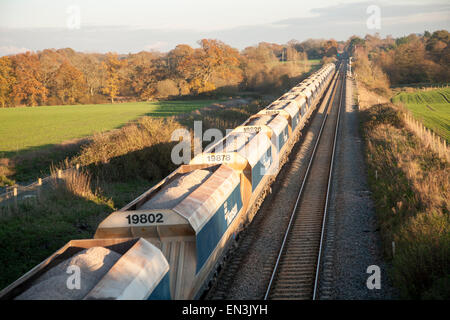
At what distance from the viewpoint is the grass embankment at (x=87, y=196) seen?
42.5ft

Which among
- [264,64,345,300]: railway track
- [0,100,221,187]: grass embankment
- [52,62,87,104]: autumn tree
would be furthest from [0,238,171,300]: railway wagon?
[52,62,87,104]: autumn tree

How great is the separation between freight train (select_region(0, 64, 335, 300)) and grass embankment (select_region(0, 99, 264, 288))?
4.82 m

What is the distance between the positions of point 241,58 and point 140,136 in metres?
63.1

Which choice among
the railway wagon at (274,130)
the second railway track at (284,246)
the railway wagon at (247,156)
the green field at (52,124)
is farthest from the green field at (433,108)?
the green field at (52,124)

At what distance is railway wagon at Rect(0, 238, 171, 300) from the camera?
5918 millimetres

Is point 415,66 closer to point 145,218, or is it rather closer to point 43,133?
point 43,133

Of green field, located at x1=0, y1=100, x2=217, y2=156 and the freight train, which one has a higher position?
green field, located at x1=0, y1=100, x2=217, y2=156

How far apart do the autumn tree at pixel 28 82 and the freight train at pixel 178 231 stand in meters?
66.7

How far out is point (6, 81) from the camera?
6956cm

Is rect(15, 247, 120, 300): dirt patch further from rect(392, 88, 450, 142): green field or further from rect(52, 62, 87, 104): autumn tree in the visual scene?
rect(52, 62, 87, 104): autumn tree

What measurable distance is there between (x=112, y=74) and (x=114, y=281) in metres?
81.8

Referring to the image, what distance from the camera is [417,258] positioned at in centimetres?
1022
